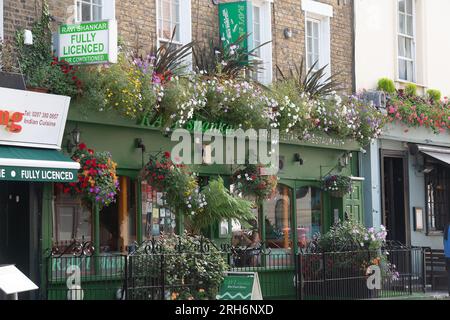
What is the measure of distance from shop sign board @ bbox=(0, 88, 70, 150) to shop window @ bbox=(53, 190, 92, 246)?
113cm

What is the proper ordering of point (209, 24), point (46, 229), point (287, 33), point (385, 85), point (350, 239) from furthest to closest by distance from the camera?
point (385, 85) → point (287, 33) → point (350, 239) → point (209, 24) → point (46, 229)

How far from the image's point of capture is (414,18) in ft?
79.4


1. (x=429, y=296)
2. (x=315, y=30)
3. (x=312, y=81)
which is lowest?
(x=429, y=296)

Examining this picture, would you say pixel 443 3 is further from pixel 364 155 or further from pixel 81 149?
pixel 81 149

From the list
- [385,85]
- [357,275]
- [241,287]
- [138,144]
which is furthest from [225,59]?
[385,85]

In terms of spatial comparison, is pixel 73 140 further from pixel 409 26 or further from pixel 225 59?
pixel 409 26

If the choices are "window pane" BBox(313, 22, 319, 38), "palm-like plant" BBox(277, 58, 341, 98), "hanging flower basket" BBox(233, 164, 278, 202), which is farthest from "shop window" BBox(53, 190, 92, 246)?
"window pane" BBox(313, 22, 319, 38)

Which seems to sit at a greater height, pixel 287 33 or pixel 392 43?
pixel 392 43

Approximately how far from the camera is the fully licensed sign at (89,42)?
46.7ft

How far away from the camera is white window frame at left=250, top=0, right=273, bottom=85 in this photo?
774 inches

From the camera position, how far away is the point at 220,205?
54.0ft

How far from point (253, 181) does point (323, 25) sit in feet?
16.5

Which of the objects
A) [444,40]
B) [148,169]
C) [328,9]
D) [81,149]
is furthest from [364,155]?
[81,149]

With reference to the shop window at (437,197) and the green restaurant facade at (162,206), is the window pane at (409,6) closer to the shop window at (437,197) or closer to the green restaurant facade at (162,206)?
the shop window at (437,197)
